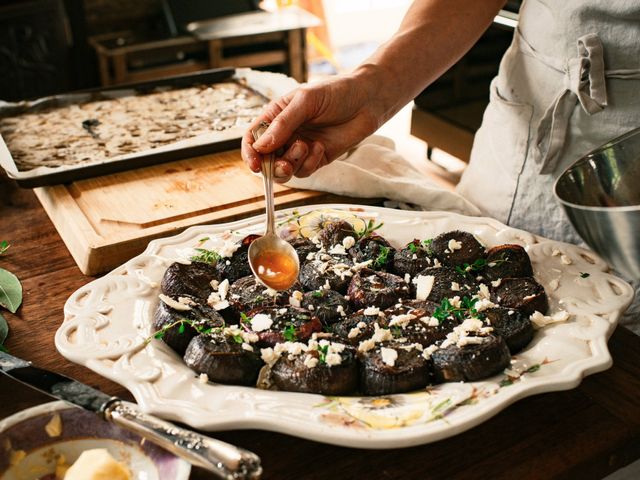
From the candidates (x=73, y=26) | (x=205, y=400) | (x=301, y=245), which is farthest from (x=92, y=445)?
(x=73, y=26)

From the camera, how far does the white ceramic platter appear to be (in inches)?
37.1

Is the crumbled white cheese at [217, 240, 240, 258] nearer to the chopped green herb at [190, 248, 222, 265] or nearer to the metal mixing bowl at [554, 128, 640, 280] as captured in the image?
the chopped green herb at [190, 248, 222, 265]

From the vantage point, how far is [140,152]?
1.96 metres

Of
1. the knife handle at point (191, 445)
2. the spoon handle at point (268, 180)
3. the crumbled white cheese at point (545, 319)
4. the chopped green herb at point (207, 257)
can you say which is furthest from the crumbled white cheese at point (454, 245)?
the knife handle at point (191, 445)

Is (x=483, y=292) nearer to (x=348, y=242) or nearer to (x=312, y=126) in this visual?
(x=348, y=242)

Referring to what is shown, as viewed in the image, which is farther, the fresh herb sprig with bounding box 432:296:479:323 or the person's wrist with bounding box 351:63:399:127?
the person's wrist with bounding box 351:63:399:127

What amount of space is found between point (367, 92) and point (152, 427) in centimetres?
95

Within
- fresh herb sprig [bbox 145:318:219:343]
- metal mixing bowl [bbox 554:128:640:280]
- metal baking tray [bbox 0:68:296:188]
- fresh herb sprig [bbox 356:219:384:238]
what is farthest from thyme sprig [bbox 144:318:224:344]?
metal baking tray [bbox 0:68:296:188]

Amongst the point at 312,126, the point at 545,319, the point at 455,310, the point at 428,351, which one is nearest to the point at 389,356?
the point at 428,351

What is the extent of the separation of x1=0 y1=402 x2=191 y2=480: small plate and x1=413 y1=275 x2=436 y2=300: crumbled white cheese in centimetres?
53

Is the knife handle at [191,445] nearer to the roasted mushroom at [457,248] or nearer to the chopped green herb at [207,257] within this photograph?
the chopped green herb at [207,257]

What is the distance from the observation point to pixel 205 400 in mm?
996

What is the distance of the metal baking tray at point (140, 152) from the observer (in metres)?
1.82

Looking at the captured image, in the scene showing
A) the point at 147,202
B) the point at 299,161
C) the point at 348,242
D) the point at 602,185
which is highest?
the point at 602,185
